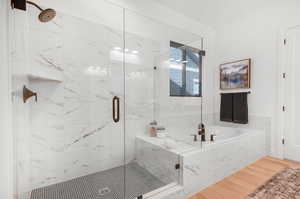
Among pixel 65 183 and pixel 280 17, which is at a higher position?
pixel 280 17

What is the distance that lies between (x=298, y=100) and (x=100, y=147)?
321cm

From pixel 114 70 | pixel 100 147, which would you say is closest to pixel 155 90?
pixel 114 70

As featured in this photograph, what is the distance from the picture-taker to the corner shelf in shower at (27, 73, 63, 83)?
1.73 metres

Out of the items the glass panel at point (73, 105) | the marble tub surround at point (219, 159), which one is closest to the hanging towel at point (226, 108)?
the marble tub surround at point (219, 159)

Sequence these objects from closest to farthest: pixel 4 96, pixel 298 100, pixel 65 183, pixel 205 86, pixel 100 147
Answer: pixel 4 96 < pixel 65 183 < pixel 100 147 < pixel 298 100 < pixel 205 86

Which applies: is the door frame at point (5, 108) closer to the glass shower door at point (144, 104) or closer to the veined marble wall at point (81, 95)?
the veined marble wall at point (81, 95)

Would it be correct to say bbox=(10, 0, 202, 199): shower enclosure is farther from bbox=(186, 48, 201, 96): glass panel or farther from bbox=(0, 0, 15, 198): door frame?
bbox=(0, 0, 15, 198): door frame

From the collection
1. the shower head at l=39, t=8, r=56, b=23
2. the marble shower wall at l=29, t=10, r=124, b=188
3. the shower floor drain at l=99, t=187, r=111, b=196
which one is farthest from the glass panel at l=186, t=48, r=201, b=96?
the shower head at l=39, t=8, r=56, b=23

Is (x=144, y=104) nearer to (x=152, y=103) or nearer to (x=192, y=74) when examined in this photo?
(x=152, y=103)

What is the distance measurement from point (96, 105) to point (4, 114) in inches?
58.2

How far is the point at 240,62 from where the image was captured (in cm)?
324

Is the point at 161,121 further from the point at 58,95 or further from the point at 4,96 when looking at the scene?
the point at 4,96

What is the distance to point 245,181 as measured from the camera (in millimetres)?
2059

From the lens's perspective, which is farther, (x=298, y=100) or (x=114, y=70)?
(x=298, y=100)
